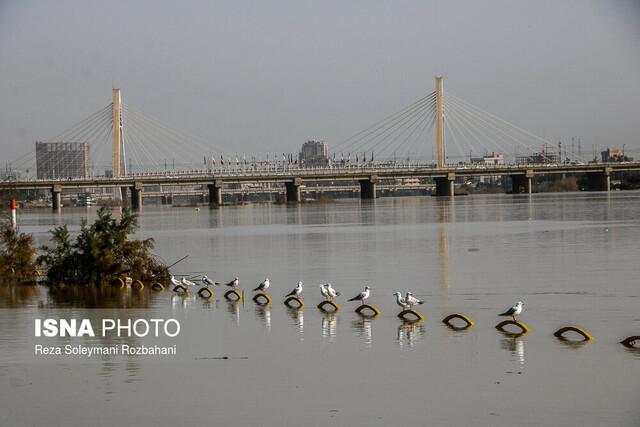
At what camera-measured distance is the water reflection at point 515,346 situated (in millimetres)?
16578

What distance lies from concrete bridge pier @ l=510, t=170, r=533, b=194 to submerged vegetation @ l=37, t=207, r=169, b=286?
10808 centimetres

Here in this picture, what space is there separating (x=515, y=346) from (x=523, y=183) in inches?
4994

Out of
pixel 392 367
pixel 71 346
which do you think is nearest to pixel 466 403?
pixel 392 367

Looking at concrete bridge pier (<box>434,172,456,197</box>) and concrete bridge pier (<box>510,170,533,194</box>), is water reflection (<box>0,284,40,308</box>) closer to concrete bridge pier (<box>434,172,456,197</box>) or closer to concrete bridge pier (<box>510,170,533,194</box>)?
concrete bridge pier (<box>434,172,456,197</box>)

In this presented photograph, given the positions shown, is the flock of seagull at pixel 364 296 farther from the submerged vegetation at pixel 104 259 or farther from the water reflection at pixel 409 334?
the submerged vegetation at pixel 104 259

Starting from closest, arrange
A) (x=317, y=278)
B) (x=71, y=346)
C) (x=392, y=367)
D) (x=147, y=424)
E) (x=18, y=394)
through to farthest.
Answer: (x=147, y=424)
(x=18, y=394)
(x=392, y=367)
(x=71, y=346)
(x=317, y=278)

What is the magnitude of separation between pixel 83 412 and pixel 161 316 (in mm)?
8039

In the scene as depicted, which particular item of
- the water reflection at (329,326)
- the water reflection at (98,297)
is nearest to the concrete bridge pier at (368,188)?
the water reflection at (98,297)

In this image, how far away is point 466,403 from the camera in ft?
45.7

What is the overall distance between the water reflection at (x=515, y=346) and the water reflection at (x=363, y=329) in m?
2.20

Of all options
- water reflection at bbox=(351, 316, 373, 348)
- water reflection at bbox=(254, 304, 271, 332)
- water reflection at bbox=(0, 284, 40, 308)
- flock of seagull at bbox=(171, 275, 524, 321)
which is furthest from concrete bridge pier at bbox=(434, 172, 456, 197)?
water reflection at bbox=(351, 316, 373, 348)

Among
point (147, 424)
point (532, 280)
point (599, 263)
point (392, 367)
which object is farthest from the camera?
point (599, 263)

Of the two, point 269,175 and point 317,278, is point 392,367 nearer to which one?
point 317,278

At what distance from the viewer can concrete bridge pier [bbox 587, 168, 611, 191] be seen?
13638 centimetres
